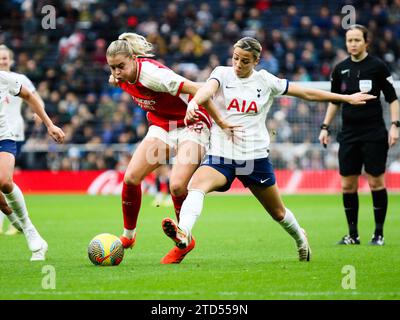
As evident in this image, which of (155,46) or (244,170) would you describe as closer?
(244,170)

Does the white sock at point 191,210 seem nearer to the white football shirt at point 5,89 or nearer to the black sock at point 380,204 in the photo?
the white football shirt at point 5,89

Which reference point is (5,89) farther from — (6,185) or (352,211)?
(352,211)

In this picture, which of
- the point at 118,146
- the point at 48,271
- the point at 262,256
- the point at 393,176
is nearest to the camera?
the point at 48,271

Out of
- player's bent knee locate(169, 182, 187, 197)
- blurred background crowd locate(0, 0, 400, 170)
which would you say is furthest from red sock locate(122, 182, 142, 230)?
blurred background crowd locate(0, 0, 400, 170)

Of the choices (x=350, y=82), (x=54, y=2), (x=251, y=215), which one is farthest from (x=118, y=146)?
(x=350, y=82)

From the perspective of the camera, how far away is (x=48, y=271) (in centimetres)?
758

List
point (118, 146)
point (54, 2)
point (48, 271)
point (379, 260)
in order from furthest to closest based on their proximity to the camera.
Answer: point (54, 2), point (118, 146), point (379, 260), point (48, 271)

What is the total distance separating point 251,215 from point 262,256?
733 cm

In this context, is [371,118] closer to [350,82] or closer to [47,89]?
[350,82]

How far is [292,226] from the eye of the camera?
8.45 m

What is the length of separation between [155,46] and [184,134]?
20.4 m

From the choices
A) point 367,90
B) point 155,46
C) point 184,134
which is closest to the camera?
point 184,134

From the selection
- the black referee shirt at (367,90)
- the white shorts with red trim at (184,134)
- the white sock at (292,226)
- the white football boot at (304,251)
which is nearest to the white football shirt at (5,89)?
the white shorts with red trim at (184,134)

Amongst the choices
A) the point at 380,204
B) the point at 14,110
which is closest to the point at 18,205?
the point at 14,110
